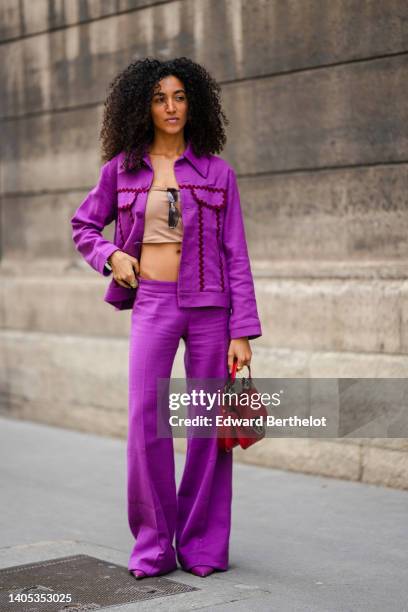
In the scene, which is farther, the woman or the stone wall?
the stone wall

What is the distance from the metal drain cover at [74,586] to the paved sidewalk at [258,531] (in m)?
0.10

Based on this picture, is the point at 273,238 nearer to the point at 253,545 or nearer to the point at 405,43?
the point at 405,43

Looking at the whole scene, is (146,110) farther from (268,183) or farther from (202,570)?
(268,183)

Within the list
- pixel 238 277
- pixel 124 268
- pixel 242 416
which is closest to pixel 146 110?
pixel 124 268

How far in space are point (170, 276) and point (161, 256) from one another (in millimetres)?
91

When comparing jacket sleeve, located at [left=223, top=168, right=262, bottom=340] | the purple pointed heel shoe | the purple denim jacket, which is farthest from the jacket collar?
the purple pointed heel shoe

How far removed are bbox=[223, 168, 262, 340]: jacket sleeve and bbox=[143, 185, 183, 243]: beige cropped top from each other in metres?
0.21

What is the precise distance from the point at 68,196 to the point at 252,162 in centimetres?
193

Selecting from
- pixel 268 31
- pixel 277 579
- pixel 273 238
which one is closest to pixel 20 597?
pixel 277 579

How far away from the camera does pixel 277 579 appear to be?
4738 millimetres

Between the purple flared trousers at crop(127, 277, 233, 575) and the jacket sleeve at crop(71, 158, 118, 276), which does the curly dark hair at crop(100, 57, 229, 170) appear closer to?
the jacket sleeve at crop(71, 158, 118, 276)

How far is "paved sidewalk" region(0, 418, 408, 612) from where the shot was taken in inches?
176

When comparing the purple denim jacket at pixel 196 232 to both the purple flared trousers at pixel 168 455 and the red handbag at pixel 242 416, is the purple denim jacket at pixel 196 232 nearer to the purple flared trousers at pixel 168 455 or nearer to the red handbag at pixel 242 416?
the purple flared trousers at pixel 168 455

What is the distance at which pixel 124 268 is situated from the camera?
4.67m
